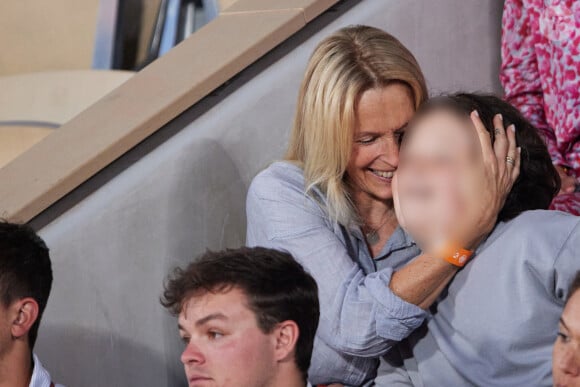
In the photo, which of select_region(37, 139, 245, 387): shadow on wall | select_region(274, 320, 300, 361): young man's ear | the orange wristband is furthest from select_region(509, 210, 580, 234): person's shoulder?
select_region(37, 139, 245, 387): shadow on wall

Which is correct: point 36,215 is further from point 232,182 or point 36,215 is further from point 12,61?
point 12,61

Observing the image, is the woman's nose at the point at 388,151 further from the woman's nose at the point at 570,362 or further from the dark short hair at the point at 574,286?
the woman's nose at the point at 570,362

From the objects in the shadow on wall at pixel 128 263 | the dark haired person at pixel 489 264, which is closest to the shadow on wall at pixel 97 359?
the shadow on wall at pixel 128 263

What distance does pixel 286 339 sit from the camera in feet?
6.43

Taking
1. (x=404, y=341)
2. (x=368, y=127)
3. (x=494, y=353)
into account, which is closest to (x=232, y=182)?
(x=368, y=127)

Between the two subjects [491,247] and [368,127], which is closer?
[491,247]

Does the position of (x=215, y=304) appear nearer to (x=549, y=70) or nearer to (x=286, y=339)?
(x=286, y=339)

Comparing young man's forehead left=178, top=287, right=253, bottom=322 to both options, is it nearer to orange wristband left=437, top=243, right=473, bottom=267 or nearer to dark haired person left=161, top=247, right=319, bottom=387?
dark haired person left=161, top=247, right=319, bottom=387

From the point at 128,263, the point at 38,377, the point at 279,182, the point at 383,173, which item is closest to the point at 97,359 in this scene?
the point at 128,263

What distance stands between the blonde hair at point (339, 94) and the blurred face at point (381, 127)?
0.02 meters

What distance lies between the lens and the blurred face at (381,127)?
244 cm

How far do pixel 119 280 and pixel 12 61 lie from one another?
11.2ft

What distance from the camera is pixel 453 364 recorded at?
2207 millimetres

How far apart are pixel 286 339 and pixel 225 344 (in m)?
0.10
